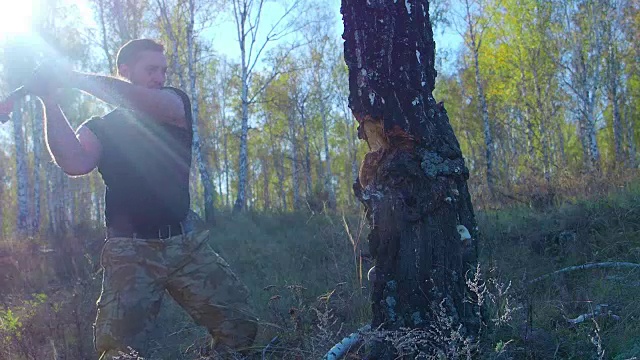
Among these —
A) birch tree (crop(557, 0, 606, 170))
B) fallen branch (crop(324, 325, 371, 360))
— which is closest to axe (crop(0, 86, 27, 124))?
fallen branch (crop(324, 325, 371, 360))

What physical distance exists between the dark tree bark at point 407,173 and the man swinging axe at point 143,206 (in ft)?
2.90

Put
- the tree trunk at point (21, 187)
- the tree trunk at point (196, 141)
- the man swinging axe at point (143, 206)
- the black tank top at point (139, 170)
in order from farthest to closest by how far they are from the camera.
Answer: the tree trunk at point (21, 187), the tree trunk at point (196, 141), the black tank top at point (139, 170), the man swinging axe at point (143, 206)

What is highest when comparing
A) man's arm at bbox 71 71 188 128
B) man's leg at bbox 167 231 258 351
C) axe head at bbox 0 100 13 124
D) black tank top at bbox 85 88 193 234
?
man's arm at bbox 71 71 188 128

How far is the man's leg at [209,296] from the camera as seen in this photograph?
9.75 ft

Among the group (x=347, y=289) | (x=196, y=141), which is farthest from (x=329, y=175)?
(x=347, y=289)

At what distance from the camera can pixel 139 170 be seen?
116 inches

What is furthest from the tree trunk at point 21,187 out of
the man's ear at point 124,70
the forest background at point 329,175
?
the man's ear at point 124,70

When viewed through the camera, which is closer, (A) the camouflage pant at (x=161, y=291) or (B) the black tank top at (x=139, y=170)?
(A) the camouflage pant at (x=161, y=291)

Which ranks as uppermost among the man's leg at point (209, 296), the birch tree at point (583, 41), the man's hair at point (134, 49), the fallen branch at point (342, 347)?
the birch tree at point (583, 41)

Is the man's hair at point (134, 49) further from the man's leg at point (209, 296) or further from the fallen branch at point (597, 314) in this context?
the fallen branch at point (597, 314)

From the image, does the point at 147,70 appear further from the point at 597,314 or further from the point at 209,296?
the point at 597,314

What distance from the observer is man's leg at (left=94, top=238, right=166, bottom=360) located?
2.72 m

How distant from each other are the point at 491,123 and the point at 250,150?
52.2 feet

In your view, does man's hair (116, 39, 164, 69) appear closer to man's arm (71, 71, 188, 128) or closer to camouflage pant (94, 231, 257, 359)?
man's arm (71, 71, 188, 128)
